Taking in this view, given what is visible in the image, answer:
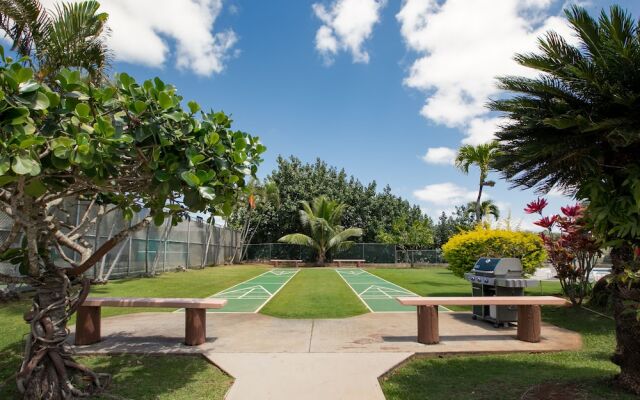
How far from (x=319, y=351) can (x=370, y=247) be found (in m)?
31.0

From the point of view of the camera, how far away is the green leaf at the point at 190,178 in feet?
12.5

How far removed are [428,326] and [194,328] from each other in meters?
3.99

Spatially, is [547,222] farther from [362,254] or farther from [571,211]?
[362,254]

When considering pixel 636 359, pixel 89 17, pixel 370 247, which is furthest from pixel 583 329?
pixel 370 247

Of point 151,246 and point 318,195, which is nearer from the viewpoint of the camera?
point 151,246

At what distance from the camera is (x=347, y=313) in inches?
433

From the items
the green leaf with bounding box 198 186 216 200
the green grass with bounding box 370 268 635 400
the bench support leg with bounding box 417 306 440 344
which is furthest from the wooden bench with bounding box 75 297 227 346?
the green leaf with bounding box 198 186 216 200

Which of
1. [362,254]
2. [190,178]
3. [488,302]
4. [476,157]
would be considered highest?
[476,157]

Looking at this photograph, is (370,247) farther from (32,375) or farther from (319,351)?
(32,375)

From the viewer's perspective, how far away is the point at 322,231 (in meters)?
34.7

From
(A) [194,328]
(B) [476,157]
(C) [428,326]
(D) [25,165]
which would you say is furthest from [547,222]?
(B) [476,157]

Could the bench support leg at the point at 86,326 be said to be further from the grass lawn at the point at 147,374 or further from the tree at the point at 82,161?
the tree at the point at 82,161

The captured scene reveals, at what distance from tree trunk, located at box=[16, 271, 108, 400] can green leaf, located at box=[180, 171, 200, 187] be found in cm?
242

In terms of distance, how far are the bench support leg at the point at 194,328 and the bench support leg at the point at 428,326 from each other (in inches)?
148
